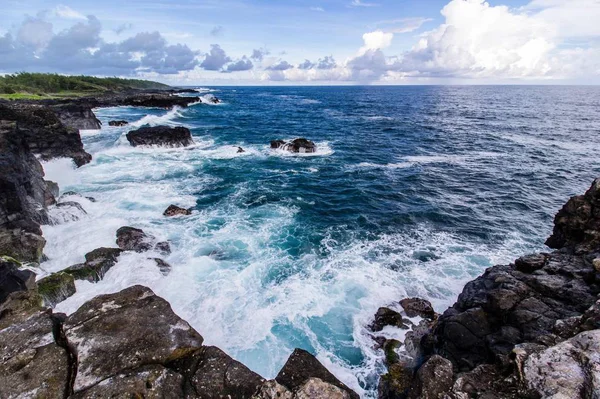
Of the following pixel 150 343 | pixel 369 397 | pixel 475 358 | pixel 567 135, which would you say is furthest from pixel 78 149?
pixel 567 135

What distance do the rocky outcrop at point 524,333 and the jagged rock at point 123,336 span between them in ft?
23.5

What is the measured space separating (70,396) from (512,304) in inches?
619

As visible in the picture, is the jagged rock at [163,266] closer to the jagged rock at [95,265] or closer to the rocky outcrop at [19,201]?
the jagged rock at [95,265]

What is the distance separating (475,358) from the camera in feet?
39.6

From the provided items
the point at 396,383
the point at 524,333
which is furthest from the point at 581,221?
the point at 396,383

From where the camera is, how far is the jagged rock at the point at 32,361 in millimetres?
7559

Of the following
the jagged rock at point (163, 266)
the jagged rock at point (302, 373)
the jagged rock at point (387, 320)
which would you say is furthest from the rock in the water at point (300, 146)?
the jagged rock at point (302, 373)

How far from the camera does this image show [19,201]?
2083 cm

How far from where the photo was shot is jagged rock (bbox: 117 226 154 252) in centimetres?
2203

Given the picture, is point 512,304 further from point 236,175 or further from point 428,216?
point 236,175

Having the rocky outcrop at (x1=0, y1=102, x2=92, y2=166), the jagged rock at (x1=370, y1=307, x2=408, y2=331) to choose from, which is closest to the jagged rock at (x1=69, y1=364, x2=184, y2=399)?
the jagged rock at (x1=370, y1=307, x2=408, y2=331)

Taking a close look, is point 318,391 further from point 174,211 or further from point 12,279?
point 174,211

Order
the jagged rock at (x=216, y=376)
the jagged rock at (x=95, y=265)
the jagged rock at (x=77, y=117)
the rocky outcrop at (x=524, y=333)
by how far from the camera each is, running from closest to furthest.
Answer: the rocky outcrop at (x=524, y=333) → the jagged rock at (x=216, y=376) → the jagged rock at (x=95, y=265) → the jagged rock at (x=77, y=117)

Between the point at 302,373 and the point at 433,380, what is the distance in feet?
11.8
